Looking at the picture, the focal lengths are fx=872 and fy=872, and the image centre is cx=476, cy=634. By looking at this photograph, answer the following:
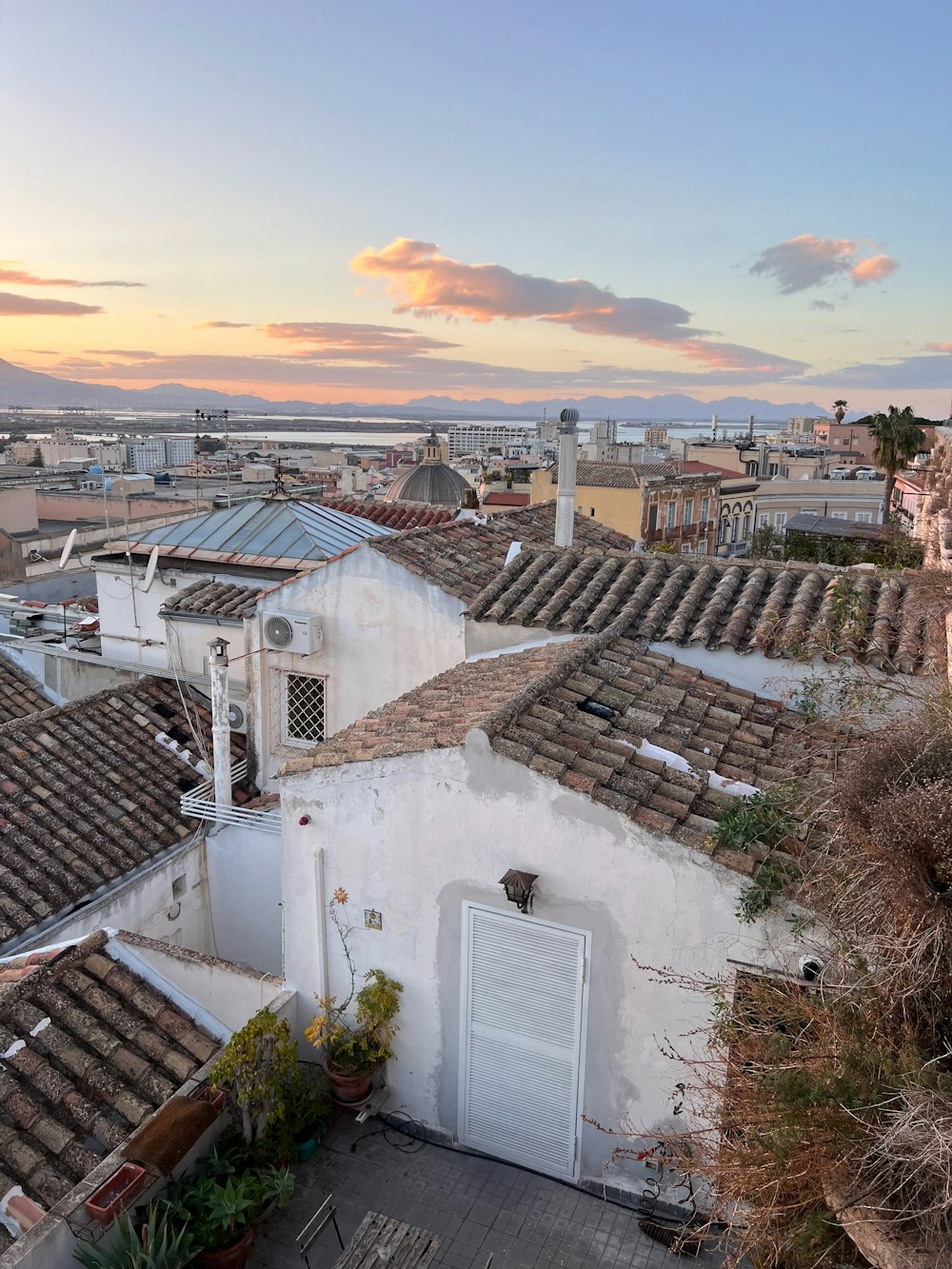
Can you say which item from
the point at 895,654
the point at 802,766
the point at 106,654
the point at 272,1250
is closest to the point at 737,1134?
the point at 802,766

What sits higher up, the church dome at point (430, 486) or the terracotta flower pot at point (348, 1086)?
the church dome at point (430, 486)

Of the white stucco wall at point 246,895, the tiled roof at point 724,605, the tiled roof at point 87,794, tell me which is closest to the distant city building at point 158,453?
the tiled roof at point 87,794

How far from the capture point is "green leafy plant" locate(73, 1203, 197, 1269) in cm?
473

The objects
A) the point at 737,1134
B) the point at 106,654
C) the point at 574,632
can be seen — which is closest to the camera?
the point at 737,1134

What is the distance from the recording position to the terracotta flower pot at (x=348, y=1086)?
6.41 meters

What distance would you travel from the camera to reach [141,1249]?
4.79 metres

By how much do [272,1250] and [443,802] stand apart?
9.90ft

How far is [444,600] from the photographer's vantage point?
10.4 m

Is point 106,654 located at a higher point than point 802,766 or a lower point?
lower

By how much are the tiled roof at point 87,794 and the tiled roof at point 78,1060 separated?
1.72m

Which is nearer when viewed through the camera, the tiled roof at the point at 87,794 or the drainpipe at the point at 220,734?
the tiled roof at the point at 87,794

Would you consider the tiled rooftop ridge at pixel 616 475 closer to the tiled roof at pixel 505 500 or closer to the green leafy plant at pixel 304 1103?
the tiled roof at pixel 505 500

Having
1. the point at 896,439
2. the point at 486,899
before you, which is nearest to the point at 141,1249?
the point at 486,899

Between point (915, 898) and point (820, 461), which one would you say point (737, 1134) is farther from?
point (820, 461)
